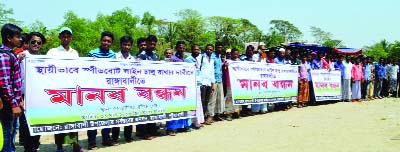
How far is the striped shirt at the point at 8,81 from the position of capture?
4402mm

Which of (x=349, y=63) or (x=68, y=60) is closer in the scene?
(x=68, y=60)

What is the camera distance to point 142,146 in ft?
22.1

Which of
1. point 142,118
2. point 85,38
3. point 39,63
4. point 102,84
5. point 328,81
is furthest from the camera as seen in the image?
point 85,38

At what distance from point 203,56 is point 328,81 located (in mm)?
6275

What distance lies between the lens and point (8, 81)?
14.6 ft

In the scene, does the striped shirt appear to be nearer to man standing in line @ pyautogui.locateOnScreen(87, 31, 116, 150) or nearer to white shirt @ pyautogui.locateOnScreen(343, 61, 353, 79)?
man standing in line @ pyautogui.locateOnScreen(87, 31, 116, 150)

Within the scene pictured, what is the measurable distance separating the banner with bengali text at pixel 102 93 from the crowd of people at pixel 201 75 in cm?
19

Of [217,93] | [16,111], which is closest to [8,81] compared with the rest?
[16,111]

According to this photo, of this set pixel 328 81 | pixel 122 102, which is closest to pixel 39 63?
pixel 122 102

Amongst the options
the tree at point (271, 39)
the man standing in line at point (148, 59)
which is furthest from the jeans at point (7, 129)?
the tree at point (271, 39)

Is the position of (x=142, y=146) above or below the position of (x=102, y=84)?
below

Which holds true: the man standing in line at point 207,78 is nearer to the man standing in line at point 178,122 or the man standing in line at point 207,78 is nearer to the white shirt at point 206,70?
the white shirt at point 206,70

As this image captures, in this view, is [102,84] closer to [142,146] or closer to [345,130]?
[142,146]

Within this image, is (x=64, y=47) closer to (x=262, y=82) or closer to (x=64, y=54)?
(x=64, y=54)
